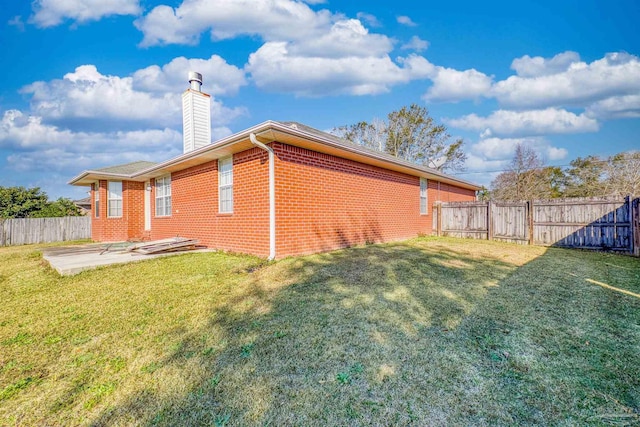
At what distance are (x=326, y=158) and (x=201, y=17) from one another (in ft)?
21.1

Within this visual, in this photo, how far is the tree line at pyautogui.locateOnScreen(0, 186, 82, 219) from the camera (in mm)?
17422

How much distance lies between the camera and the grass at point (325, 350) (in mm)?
2152

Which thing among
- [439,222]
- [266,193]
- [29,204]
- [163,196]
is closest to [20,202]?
[29,204]

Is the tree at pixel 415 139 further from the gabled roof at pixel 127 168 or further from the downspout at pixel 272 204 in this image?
the downspout at pixel 272 204

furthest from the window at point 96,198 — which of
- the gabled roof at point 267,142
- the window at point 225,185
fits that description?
the window at point 225,185

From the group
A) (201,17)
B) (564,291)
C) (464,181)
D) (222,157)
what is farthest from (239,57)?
(564,291)

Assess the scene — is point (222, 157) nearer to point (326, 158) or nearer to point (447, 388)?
point (326, 158)

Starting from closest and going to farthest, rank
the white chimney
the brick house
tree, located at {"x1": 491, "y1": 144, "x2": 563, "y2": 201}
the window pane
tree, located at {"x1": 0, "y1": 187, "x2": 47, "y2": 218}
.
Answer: the brick house, the white chimney, the window pane, tree, located at {"x1": 0, "y1": 187, "x2": 47, "y2": 218}, tree, located at {"x1": 491, "y1": 144, "x2": 563, "y2": 201}

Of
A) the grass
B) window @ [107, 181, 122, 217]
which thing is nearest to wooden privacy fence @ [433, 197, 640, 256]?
the grass

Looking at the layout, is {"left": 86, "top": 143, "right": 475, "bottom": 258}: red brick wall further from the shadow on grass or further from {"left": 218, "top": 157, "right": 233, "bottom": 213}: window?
the shadow on grass

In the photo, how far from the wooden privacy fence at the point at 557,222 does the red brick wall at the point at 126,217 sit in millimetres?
14184

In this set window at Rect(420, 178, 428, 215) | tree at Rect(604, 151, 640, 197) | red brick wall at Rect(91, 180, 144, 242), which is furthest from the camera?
tree at Rect(604, 151, 640, 197)

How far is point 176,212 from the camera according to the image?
10.5 m

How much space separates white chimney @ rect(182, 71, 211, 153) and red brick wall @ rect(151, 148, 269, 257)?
45.7 inches
